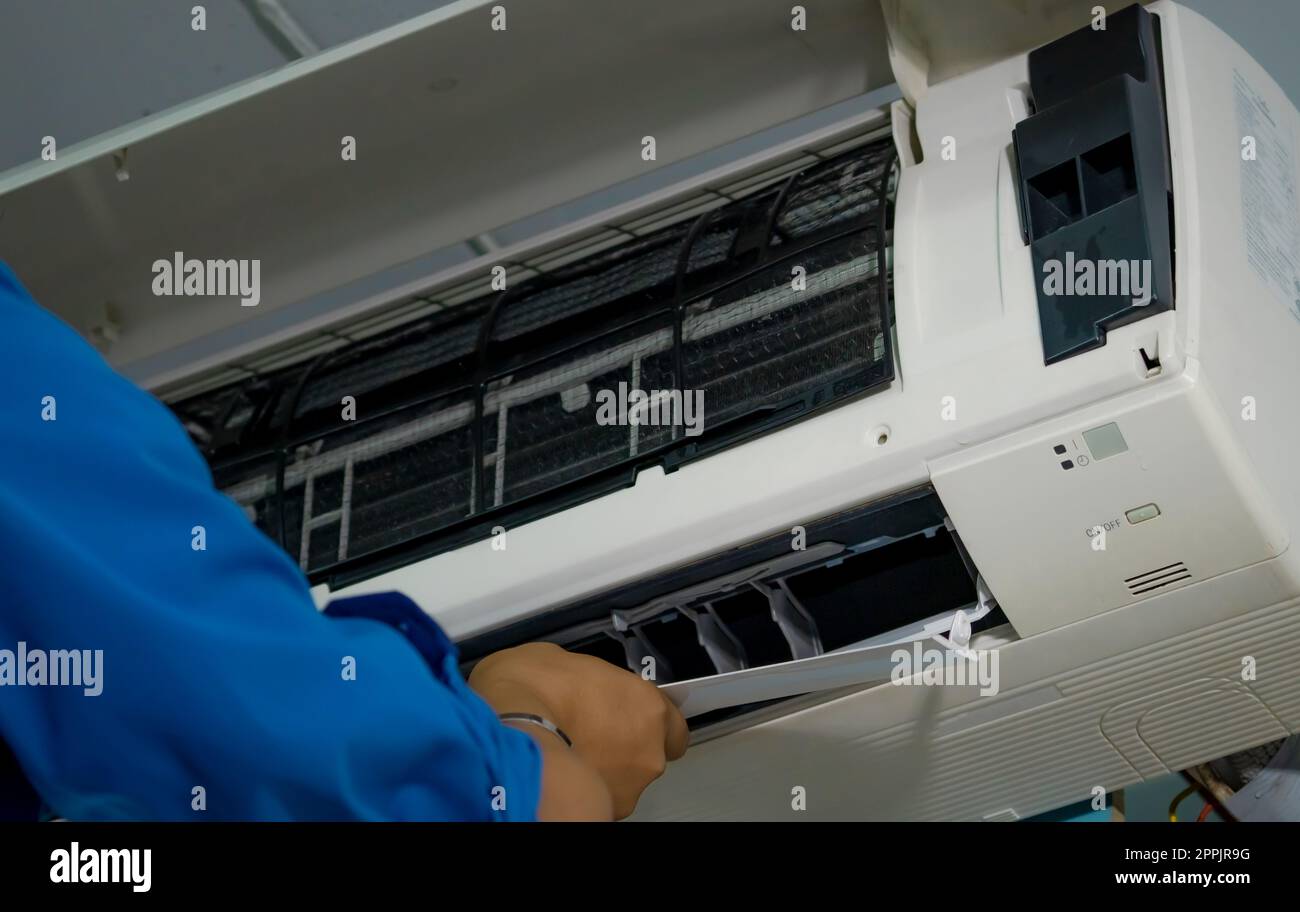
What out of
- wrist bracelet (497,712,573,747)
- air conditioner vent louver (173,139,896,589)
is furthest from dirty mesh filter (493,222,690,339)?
wrist bracelet (497,712,573,747)

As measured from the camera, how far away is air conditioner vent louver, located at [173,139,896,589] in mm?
1671

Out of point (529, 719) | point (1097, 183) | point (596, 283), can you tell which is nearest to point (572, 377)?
point (596, 283)

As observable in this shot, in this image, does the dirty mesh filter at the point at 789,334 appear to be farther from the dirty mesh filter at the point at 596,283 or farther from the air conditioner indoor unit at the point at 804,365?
the dirty mesh filter at the point at 596,283

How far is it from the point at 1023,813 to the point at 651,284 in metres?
0.75

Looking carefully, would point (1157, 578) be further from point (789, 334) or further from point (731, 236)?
point (731, 236)

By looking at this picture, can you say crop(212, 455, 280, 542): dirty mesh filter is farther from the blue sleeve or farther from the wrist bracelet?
the blue sleeve

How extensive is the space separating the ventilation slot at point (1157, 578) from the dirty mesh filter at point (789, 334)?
33 centimetres

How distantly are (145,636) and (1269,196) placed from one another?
1334mm

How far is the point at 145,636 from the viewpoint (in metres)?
0.73

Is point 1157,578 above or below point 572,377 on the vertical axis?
below

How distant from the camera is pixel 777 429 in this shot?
163 centimetres

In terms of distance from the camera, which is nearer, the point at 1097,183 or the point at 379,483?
the point at 1097,183
